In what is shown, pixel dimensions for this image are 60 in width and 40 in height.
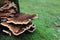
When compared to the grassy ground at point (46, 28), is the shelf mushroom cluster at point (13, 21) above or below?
above

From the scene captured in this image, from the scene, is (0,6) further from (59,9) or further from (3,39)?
(59,9)

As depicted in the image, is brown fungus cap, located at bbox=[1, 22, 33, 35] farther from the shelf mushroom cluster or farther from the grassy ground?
the grassy ground

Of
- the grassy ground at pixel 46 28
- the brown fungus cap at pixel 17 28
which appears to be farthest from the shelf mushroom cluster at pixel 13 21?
the grassy ground at pixel 46 28

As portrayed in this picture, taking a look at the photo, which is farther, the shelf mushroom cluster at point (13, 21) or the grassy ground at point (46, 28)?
the grassy ground at point (46, 28)

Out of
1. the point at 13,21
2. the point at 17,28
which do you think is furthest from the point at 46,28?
the point at 13,21

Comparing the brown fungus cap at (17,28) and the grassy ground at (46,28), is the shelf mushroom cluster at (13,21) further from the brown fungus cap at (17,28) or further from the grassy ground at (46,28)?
the grassy ground at (46,28)

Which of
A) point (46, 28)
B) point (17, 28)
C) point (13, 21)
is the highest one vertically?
point (13, 21)

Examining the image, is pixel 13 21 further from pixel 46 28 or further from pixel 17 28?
pixel 46 28

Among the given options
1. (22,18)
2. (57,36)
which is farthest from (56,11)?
(22,18)
